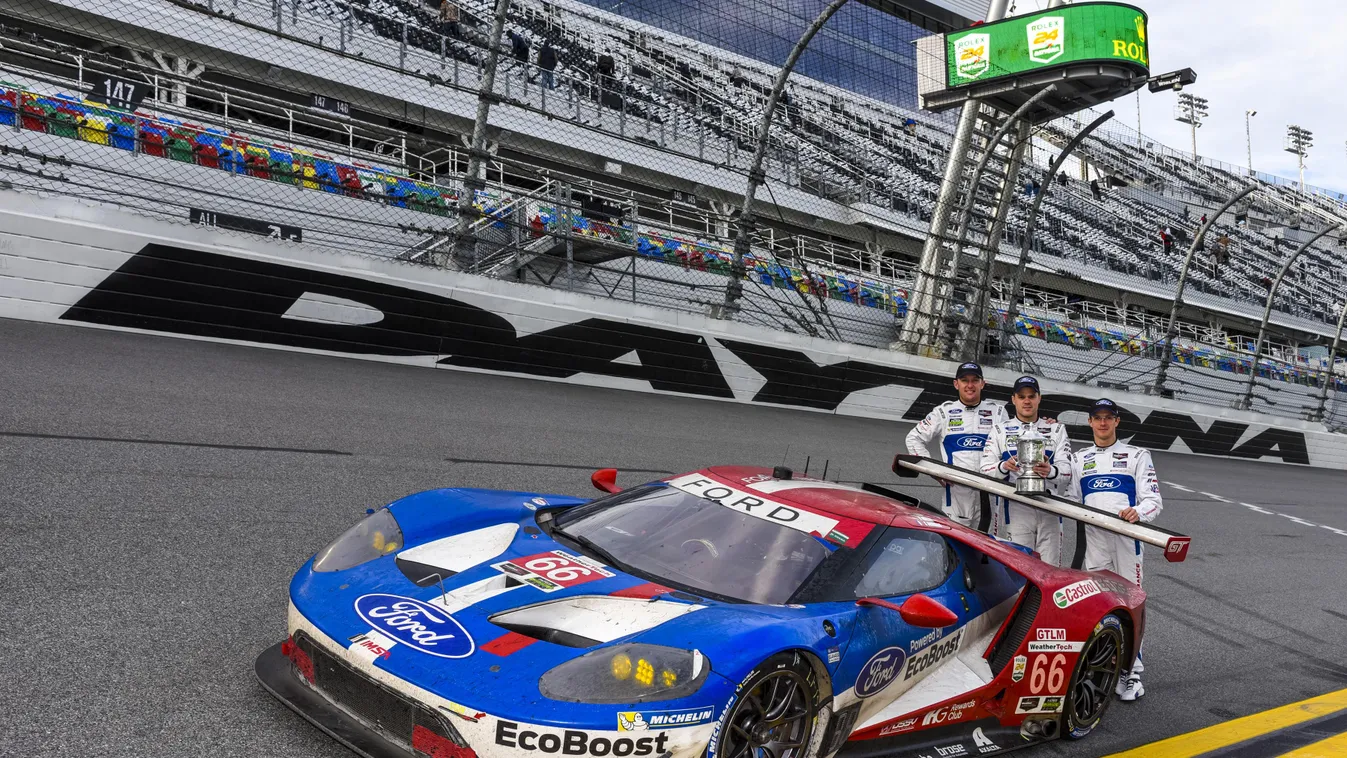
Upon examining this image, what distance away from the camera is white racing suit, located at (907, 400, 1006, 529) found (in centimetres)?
659

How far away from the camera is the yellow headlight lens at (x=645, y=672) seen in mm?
2678

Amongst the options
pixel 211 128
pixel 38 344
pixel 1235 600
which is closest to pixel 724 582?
pixel 1235 600

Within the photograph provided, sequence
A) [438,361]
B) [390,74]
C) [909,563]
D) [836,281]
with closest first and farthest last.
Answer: [909,563] → [438,361] → [836,281] → [390,74]

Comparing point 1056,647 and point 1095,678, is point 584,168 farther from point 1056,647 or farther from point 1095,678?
point 1056,647

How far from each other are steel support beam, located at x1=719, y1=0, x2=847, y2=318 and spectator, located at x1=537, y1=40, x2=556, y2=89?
8.78m

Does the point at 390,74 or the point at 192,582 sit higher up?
the point at 390,74

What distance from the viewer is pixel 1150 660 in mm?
5340

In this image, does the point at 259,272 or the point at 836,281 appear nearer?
the point at 259,272

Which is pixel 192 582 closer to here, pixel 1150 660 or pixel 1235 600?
pixel 1150 660

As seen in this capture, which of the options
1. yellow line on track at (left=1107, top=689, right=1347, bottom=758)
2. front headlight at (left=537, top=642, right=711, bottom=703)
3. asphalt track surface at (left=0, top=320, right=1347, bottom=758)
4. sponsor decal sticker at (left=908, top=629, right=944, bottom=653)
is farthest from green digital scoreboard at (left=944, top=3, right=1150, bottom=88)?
front headlight at (left=537, top=642, right=711, bottom=703)

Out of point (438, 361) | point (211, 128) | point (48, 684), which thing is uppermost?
point (211, 128)

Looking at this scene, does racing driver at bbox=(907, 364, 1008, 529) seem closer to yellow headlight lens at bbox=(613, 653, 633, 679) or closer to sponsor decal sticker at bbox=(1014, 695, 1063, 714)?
sponsor decal sticker at bbox=(1014, 695, 1063, 714)

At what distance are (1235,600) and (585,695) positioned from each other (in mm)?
6259

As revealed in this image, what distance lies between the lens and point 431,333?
9.92 metres
